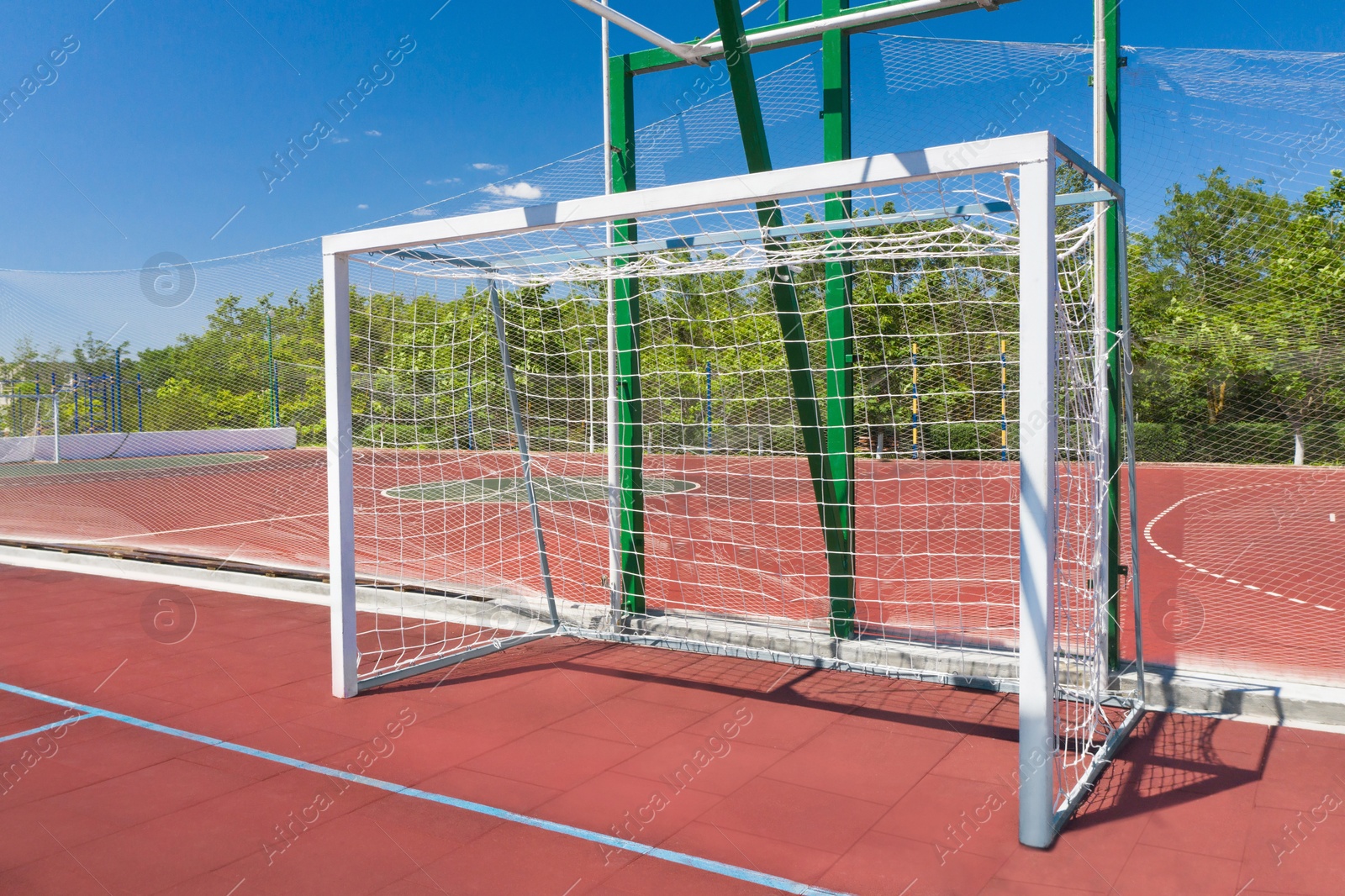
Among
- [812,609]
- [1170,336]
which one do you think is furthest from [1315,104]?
[812,609]

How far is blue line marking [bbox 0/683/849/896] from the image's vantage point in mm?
2885

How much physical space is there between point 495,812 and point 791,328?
291cm

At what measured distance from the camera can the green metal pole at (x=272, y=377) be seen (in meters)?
10.4

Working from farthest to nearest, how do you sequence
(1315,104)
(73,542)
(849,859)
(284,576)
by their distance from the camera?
(73,542) < (284,576) < (1315,104) < (849,859)

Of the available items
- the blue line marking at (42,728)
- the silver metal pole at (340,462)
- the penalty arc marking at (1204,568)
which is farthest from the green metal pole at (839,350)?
the blue line marking at (42,728)

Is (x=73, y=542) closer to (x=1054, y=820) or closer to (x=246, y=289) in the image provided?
(x=246, y=289)

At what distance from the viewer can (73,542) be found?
977cm

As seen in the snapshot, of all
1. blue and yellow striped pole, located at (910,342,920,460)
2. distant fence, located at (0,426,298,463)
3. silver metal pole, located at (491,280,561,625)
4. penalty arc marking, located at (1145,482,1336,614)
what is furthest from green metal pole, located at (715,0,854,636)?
distant fence, located at (0,426,298,463)

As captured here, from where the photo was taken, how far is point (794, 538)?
10398 millimetres

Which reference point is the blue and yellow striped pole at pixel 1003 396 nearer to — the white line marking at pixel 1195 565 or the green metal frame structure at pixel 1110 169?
the green metal frame structure at pixel 1110 169

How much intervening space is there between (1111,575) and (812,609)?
2.33 m

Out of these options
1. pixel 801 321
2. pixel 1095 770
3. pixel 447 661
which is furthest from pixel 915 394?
pixel 447 661

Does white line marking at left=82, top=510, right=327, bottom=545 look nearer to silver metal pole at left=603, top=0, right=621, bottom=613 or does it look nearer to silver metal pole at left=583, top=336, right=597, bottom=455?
silver metal pole at left=583, top=336, right=597, bottom=455

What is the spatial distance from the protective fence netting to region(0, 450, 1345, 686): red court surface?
6 centimetres
